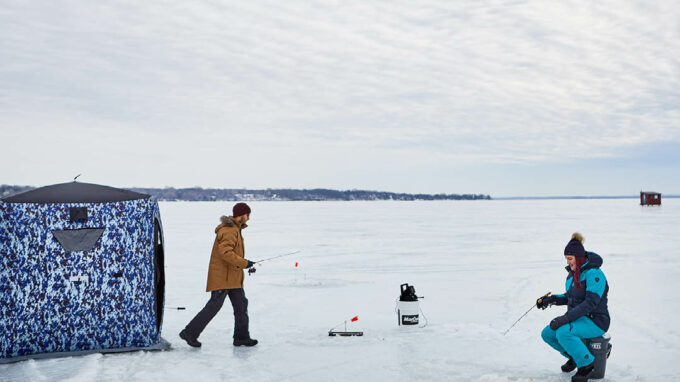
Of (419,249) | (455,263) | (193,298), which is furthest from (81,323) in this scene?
(419,249)

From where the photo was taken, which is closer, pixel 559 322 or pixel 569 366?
pixel 559 322

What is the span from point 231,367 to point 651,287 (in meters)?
7.57

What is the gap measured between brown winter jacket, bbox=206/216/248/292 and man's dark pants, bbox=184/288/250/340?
95 millimetres

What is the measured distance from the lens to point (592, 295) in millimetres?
4719

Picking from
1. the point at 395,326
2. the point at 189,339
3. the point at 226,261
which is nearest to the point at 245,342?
the point at 189,339

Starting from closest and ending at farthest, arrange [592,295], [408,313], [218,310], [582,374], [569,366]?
[592,295], [582,374], [569,366], [218,310], [408,313]

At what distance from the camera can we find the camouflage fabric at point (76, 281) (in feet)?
18.0

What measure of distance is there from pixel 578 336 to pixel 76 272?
14.7ft

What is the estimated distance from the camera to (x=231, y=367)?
5477mm

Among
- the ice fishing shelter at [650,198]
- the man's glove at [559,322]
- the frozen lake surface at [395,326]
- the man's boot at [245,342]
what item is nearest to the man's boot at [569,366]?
the frozen lake surface at [395,326]

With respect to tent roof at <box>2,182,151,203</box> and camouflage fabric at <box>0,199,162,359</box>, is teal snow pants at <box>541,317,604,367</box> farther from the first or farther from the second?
tent roof at <box>2,182,151,203</box>

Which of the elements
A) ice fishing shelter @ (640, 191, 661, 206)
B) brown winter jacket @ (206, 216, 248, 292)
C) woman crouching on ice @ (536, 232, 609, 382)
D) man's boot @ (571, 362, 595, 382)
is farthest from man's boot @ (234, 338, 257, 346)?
ice fishing shelter @ (640, 191, 661, 206)

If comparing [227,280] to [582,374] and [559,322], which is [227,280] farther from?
[582,374]

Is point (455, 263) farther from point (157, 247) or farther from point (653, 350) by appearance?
point (157, 247)
